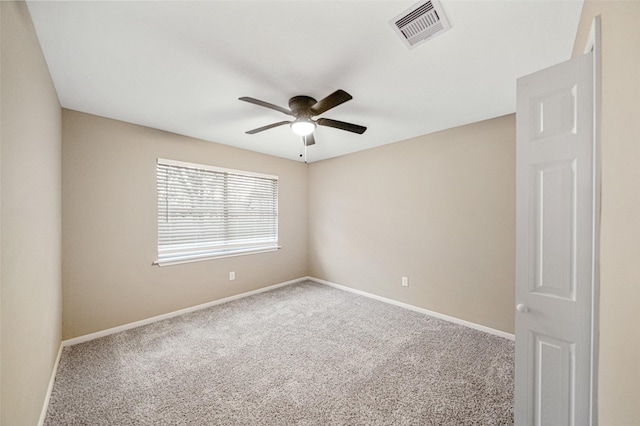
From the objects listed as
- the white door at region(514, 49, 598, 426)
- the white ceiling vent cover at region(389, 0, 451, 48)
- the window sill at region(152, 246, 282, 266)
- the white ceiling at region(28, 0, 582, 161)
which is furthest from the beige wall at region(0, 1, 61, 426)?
the white door at region(514, 49, 598, 426)

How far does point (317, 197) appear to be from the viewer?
15.4 feet

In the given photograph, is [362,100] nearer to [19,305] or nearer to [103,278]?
[19,305]

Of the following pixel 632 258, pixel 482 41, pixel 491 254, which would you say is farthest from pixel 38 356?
pixel 491 254

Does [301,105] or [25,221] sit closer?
[25,221]

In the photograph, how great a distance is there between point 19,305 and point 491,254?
3.75 meters

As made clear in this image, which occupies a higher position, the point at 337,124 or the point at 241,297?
the point at 337,124

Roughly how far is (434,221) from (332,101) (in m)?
2.14

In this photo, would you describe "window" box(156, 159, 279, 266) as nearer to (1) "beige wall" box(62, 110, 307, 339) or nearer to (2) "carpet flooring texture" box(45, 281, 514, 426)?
(1) "beige wall" box(62, 110, 307, 339)

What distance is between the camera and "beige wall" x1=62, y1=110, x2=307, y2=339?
250 cm

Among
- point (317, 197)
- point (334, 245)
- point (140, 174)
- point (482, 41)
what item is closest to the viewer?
point (482, 41)

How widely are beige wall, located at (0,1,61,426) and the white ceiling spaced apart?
0.30 metres

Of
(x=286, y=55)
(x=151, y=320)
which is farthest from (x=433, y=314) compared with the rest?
(x=151, y=320)

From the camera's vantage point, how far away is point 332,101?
1892mm

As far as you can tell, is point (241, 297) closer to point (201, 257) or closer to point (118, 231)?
point (201, 257)
